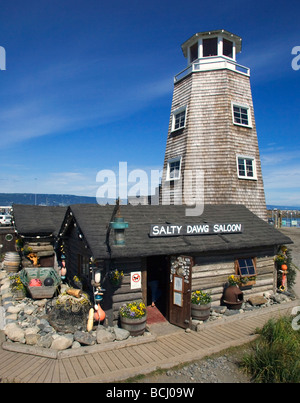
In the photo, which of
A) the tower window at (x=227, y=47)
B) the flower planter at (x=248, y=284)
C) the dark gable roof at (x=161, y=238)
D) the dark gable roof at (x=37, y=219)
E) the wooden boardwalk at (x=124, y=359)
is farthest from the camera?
the tower window at (x=227, y=47)

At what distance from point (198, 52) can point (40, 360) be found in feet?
70.2

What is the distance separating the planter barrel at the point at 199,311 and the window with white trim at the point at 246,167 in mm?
11524

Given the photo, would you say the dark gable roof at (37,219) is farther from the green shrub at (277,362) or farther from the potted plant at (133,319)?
the green shrub at (277,362)

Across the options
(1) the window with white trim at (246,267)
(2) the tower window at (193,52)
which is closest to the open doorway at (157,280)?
(1) the window with white trim at (246,267)

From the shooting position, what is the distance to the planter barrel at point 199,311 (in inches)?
430

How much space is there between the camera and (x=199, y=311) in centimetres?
1095

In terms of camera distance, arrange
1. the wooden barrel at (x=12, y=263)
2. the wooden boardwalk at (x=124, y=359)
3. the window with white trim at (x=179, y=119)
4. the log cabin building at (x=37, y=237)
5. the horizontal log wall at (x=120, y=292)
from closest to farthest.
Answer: the wooden boardwalk at (x=124, y=359) < the horizontal log wall at (x=120, y=292) < the log cabin building at (x=37, y=237) < the wooden barrel at (x=12, y=263) < the window with white trim at (x=179, y=119)

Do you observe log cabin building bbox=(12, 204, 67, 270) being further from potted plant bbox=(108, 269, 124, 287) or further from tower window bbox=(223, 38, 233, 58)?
tower window bbox=(223, 38, 233, 58)

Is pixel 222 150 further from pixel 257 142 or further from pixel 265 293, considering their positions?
pixel 265 293

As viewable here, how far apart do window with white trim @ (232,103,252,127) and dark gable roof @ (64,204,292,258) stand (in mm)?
8127

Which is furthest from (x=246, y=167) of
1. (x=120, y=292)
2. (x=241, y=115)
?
(x=120, y=292)

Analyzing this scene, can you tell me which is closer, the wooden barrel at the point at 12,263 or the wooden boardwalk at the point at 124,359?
the wooden boardwalk at the point at 124,359

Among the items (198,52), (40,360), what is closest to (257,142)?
(198,52)
